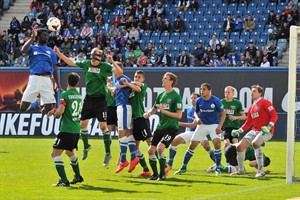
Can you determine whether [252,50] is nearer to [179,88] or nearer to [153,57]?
[153,57]

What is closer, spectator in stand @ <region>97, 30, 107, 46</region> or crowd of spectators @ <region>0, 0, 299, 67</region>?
crowd of spectators @ <region>0, 0, 299, 67</region>

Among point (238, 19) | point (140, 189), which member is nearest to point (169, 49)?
point (238, 19)

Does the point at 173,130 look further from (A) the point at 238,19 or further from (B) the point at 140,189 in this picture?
(A) the point at 238,19

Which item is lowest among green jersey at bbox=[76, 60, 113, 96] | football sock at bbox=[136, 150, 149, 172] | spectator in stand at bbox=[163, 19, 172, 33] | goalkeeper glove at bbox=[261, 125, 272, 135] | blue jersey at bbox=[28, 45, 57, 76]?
football sock at bbox=[136, 150, 149, 172]

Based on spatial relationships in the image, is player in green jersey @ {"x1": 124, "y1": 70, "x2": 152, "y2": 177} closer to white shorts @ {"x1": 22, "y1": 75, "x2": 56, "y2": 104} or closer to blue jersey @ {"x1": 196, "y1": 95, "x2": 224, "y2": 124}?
blue jersey @ {"x1": 196, "y1": 95, "x2": 224, "y2": 124}

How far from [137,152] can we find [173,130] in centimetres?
129

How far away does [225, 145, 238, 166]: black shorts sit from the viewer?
723 inches

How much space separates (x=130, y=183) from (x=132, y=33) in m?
23.0

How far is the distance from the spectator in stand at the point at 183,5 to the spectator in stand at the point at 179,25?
0.99 metres

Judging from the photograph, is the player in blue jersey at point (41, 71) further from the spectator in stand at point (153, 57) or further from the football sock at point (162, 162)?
the spectator in stand at point (153, 57)

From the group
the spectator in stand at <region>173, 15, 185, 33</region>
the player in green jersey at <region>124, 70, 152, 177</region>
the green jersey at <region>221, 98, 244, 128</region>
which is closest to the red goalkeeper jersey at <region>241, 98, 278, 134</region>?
the green jersey at <region>221, 98, 244, 128</region>

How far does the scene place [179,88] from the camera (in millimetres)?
30406

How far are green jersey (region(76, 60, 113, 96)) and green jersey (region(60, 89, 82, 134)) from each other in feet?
9.87

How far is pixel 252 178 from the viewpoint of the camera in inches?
680
